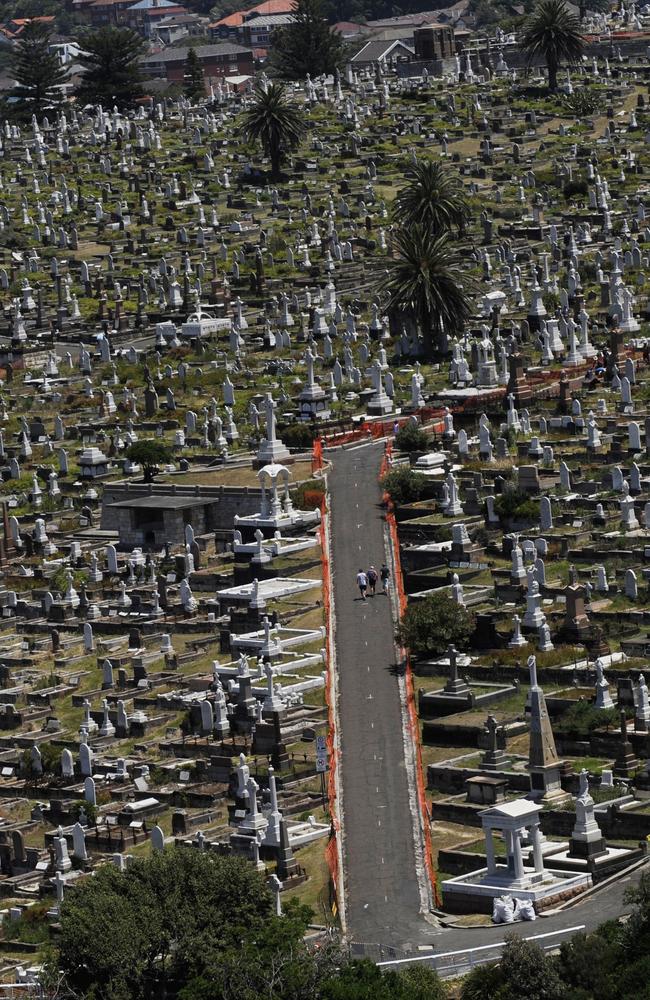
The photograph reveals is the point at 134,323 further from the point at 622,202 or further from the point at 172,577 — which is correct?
the point at 172,577

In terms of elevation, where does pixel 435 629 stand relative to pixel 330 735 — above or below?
above

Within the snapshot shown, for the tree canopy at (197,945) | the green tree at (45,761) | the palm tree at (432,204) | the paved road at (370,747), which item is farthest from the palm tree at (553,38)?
the tree canopy at (197,945)

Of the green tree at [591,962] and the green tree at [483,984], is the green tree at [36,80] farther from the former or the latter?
Answer: the green tree at [591,962]

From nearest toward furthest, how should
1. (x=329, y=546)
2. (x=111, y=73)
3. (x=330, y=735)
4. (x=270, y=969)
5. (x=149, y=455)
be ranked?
(x=270, y=969) < (x=330, y=735) < (x=329, y=546) < (x=149, y=455) < (x=111, y=73)

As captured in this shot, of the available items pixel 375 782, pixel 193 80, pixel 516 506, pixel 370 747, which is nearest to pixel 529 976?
pixel 375 782

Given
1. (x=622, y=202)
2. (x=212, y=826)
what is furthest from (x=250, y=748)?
(x=622, y=202)

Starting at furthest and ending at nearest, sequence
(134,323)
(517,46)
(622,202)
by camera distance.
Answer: (517,46) < (622,202) < (134,323)

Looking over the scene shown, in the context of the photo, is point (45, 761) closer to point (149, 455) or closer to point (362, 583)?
point (362, 583)
